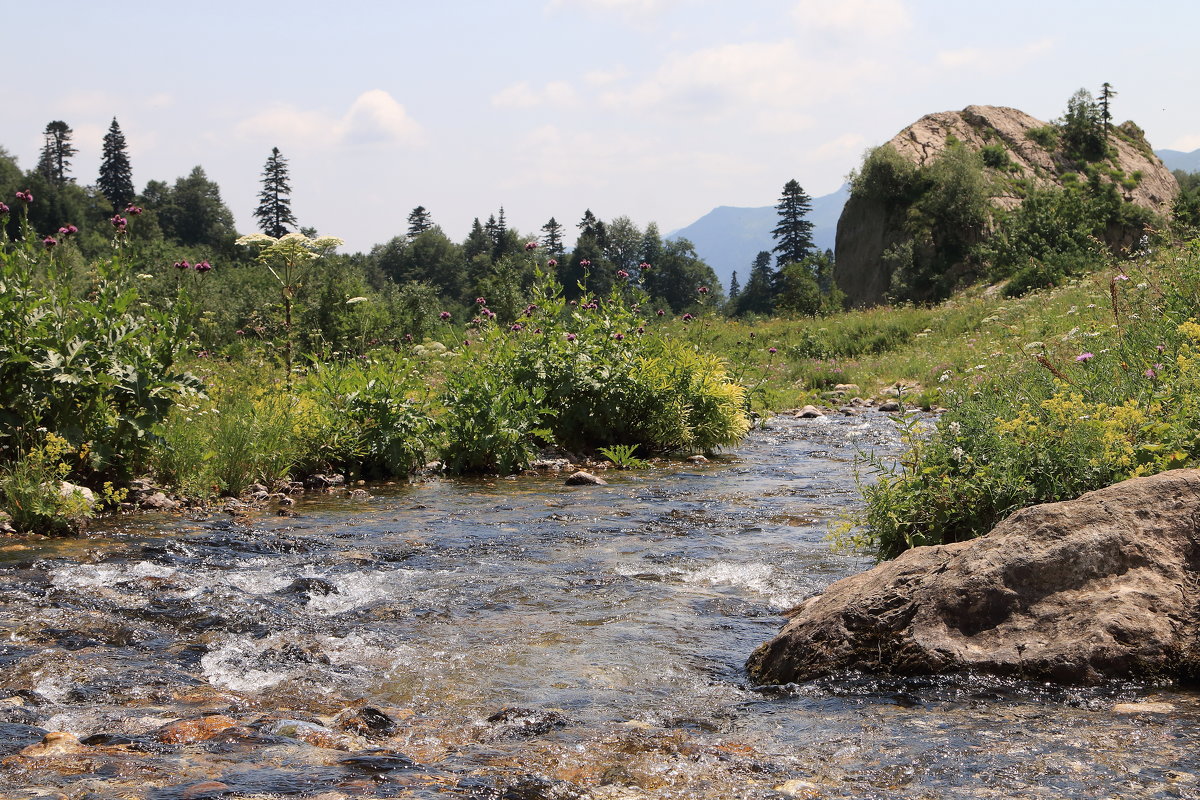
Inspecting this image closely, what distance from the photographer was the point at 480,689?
162 inches

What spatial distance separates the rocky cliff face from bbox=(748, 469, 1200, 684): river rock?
42528mm

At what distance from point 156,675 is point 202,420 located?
5.41 meters

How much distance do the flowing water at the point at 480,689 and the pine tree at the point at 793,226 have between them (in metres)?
94.6

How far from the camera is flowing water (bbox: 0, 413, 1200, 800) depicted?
10.0 ft

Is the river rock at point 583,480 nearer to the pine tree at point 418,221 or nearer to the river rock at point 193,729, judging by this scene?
the river rock at point 193,729

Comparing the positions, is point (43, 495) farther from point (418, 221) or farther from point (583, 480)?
point (418, 221)

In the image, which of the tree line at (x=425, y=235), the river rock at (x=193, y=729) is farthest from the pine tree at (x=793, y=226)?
the river rock at (x=193, y=729)

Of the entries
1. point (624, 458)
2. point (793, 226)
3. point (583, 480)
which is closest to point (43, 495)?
point (583, 480)

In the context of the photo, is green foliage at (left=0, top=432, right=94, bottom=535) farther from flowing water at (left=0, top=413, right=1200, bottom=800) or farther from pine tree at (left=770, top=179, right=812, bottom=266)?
pine tree at (left=770, top=179, right=812, bottom=266)

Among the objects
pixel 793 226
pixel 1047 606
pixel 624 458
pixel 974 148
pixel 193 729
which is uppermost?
pixel 793 226

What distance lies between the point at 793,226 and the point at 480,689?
100 m

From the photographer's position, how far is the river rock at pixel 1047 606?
12.5 feet

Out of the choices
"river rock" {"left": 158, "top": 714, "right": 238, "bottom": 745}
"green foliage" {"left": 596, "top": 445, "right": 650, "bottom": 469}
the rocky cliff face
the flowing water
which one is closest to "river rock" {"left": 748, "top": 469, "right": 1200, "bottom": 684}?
the flowing water

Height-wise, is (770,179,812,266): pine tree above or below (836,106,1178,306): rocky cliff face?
above
